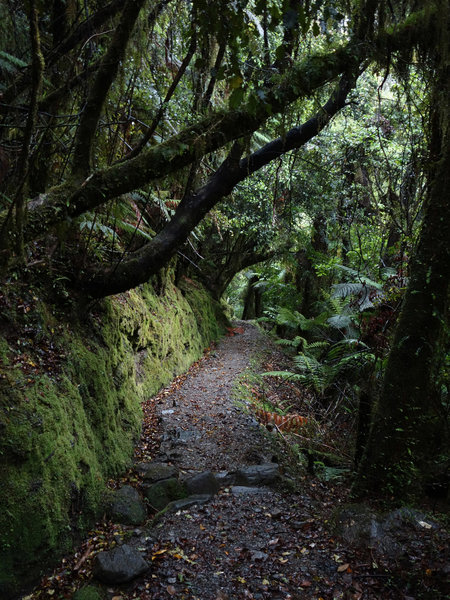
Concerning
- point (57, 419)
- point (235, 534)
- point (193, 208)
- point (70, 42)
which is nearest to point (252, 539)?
point (235, 534)

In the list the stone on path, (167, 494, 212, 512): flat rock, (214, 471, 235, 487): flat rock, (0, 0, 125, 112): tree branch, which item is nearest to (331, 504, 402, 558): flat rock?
(167, 494, 212, 512): flat rock

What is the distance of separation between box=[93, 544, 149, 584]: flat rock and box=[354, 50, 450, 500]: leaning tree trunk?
1.90 metres

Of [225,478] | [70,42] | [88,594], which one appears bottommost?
[225,478]

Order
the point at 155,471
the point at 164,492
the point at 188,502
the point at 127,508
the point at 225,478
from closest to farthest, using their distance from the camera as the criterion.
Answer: the point at 127,508 → the point at 188,502 → the point at 164,492 → the point at 155,471 → the point at 225,478

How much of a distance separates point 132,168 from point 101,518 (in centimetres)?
303

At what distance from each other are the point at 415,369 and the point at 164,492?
2.64m

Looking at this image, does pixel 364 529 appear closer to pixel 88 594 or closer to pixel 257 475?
pixel 257 475

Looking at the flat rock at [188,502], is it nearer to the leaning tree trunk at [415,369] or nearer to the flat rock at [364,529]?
the flat rock at [364,529]

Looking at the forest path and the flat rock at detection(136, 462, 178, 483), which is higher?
the flat rock at detection(136, 462, 178, 483)

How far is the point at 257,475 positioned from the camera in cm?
430

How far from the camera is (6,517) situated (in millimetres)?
2486

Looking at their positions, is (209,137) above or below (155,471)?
above

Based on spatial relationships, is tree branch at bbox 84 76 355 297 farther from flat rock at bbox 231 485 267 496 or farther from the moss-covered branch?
flat rock at bbox 231 485 267 496

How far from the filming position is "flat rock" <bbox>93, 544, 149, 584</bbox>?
2627 mm
